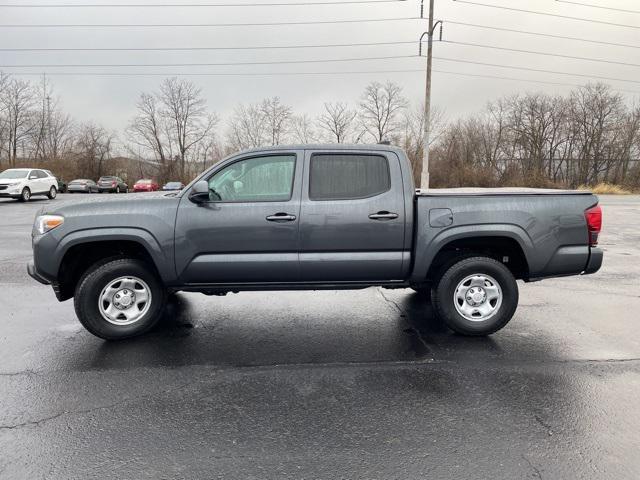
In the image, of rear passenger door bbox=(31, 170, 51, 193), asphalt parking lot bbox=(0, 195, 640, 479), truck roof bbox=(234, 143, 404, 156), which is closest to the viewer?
Result: asphalt parking lot bbox=(0, 195, 640, 479)

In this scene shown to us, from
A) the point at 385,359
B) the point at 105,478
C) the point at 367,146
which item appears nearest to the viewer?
the point at 105,478

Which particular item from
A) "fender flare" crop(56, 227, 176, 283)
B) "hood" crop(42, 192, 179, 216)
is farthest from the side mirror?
"fender flare" crop(56, 227, 176, 283)

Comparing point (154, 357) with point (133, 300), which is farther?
point (133, 300)

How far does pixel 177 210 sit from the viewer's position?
434cm

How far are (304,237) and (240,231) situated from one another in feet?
2.12

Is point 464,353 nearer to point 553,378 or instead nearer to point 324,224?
point 553,378

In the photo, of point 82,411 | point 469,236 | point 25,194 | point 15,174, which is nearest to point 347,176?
point 469,236

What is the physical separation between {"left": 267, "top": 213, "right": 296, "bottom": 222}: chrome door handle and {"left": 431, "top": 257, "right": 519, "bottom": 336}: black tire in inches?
66.9

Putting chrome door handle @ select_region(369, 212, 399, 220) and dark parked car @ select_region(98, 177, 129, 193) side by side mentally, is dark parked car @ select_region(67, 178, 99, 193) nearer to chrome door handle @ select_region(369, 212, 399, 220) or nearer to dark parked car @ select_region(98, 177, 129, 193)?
dark parked car @ select_region(98, 177, 129, 193)

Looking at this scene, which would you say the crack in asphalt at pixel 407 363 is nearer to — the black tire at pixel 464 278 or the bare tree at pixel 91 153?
the black tire at pixel 464 278

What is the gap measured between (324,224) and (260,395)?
1.78 metres

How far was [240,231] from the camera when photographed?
4340 millimetres

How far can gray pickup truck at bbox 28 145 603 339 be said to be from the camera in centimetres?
431

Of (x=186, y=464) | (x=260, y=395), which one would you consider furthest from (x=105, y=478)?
(x=260, y=395)
